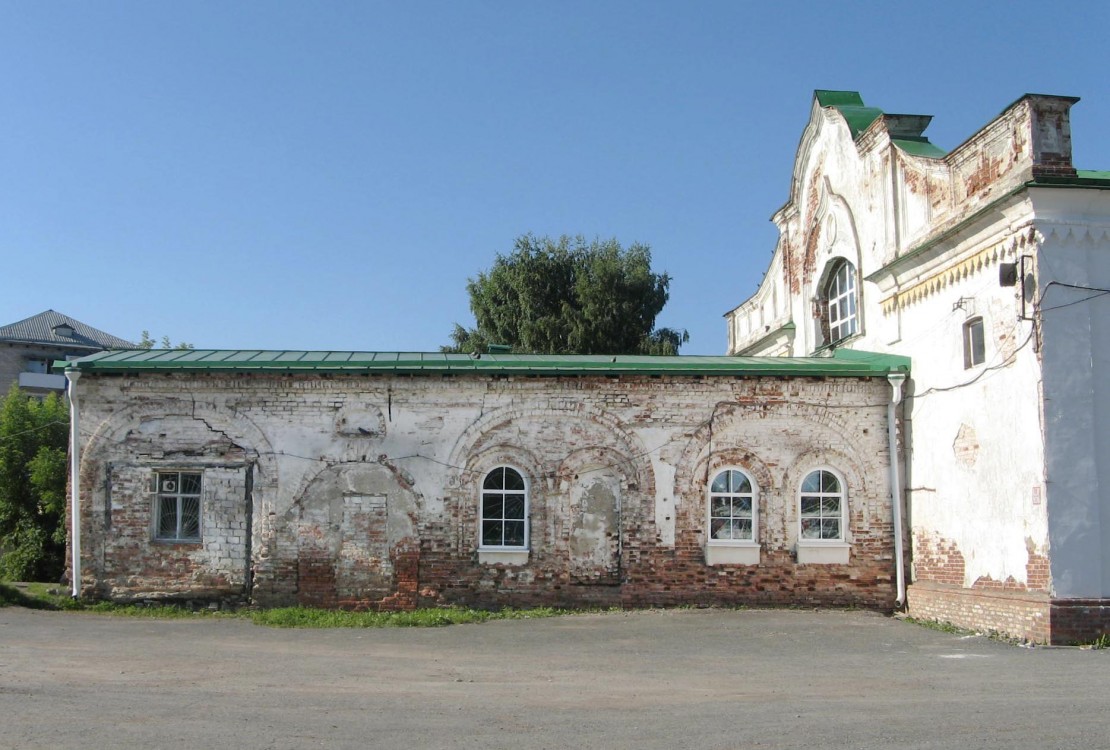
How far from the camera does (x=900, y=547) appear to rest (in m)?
17.0

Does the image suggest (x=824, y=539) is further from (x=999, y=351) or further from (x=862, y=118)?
(x=862, y=118)

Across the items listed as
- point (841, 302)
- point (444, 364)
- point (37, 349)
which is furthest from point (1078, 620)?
point (37, 349)

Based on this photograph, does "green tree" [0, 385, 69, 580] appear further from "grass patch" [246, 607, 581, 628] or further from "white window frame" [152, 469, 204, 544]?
"grass patch" [246, 607, 581, 628]

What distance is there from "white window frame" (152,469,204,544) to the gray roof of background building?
43.9m

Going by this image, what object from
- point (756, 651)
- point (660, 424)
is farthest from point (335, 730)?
point (660, 424)

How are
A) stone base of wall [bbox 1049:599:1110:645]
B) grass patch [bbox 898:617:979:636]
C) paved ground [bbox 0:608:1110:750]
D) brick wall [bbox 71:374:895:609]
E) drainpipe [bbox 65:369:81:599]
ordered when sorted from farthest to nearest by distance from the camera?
brick wall [bbox 71:374:895:609], drainpipe [bbox 65:369:81:599], grass patch [bbox 898:617:979:636], stone base of wall [bbox 1049:599:1110:645], paved ground [bbox 0:608:1110:750]

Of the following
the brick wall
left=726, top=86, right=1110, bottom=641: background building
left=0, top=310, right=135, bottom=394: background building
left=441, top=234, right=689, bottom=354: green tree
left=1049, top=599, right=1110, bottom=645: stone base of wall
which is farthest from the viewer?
left=0, top=310, right=135, bottom=394: background building

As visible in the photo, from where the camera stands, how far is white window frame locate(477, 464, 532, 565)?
55.5ft

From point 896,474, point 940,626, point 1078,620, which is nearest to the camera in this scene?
point 1078,620

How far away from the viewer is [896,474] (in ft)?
56.3

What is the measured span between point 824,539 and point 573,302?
87.2 feet

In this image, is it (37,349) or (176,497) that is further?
(37,349)

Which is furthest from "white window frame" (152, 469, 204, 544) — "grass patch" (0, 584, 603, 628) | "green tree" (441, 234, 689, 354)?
"green tree" (441, 234, 689, 354)

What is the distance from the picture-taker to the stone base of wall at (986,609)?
43.8 ft
